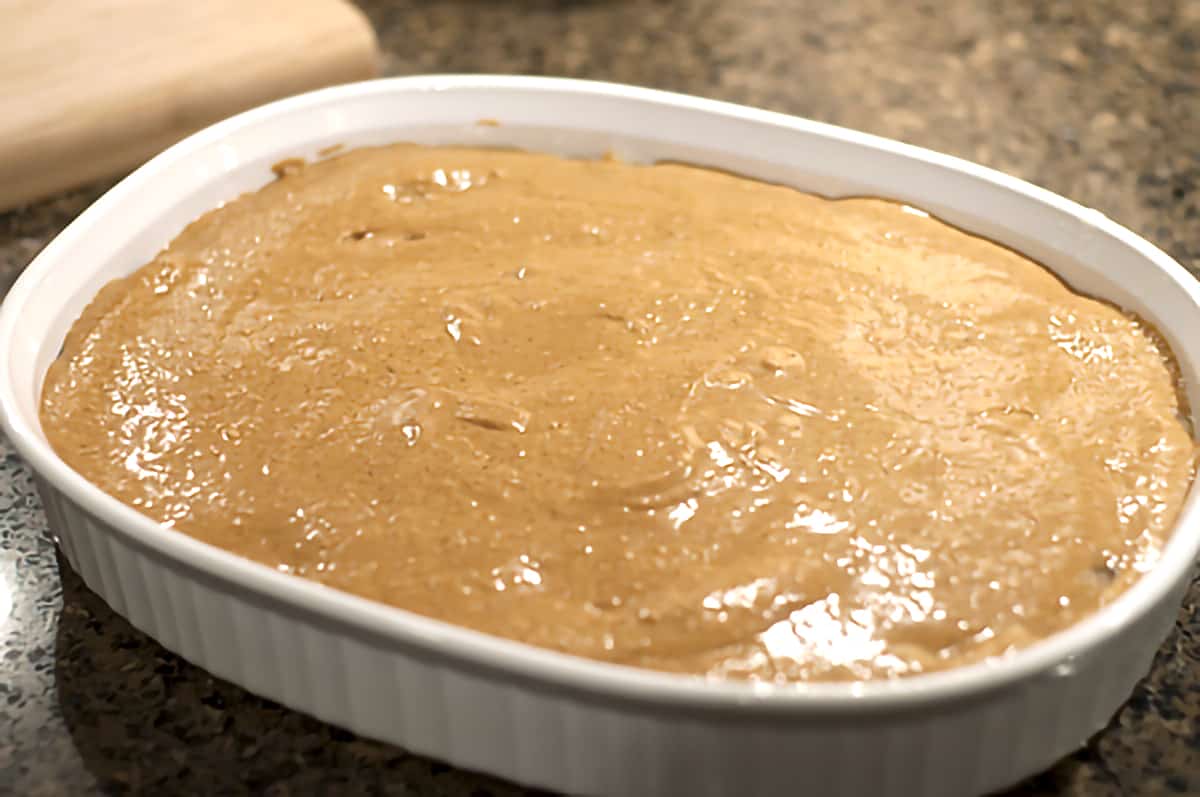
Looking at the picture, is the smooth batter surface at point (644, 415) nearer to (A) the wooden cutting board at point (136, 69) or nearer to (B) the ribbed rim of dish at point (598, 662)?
(B) the ribbed rim of dish at point (598, 662)

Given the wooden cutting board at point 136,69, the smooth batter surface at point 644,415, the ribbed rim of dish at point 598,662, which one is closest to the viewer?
the ribbed rim of dish at point 598,662

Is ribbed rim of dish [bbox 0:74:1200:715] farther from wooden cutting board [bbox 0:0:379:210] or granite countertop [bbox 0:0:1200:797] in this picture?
wooden cutting board [bbox 0:0:379:210]

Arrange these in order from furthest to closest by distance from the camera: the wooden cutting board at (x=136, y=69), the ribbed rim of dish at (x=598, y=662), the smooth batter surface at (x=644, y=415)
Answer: the wooden cutting board at (x=136, y=69), the smooth batter surface at (x=644, y=415), the ribbed rim of dish at (x=598, y=662)

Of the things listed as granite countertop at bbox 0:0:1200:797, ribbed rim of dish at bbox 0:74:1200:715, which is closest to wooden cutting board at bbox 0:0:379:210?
granite countertop at bbox 0:0:1200:797

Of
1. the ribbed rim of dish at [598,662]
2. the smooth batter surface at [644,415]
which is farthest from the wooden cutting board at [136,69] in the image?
the ribbed rim of dish at [598,662]

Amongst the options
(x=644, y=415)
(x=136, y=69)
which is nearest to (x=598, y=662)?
(x=644, y=415)

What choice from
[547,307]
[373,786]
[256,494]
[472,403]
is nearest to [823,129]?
[547,307]
